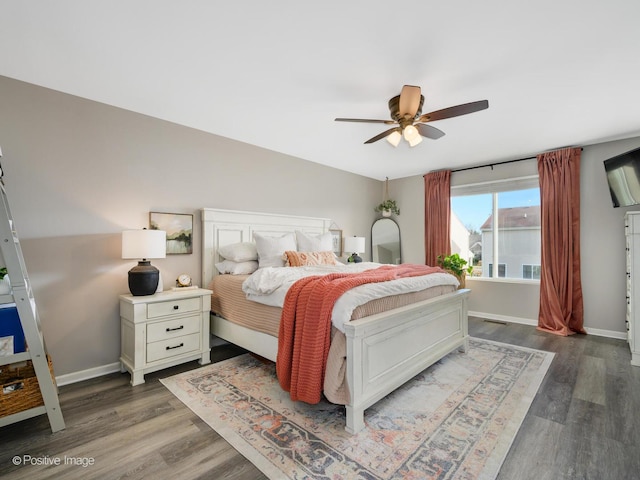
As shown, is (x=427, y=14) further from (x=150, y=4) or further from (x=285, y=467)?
(x=285, y=467)

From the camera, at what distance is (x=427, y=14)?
1742mm

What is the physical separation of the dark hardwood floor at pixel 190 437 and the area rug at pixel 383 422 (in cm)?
9

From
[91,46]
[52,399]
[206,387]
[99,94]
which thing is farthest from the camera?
[99,94]

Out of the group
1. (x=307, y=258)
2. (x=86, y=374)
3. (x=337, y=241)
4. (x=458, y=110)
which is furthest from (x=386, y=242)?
(x=86, y=374)

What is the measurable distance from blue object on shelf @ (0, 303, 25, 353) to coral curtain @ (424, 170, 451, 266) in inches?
204

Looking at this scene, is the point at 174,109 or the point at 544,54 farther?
the point at 174,109

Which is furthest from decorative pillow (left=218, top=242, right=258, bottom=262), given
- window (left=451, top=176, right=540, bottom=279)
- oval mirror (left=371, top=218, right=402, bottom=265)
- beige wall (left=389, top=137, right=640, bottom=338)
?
beige wall (left=389, top=137, right=640, bottom=338)

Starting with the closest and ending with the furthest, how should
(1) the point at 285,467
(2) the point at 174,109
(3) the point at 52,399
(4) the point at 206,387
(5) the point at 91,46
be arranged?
(1) the point at 285,467
(3) the point at 52,399
(5) the point at 91,46
(4) the point at 206,387
(2) the point at 174,109

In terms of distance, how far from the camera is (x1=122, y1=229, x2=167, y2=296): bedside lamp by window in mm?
2619

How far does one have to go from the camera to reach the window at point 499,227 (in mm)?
4527

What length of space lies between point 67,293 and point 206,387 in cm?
146

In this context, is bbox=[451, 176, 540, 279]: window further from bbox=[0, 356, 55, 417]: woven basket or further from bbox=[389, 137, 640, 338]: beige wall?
bbox=[0, 356, 55, 417]: woven basket

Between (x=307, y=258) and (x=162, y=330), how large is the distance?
5.35 ft

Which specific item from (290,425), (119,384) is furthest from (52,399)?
(290,425)
